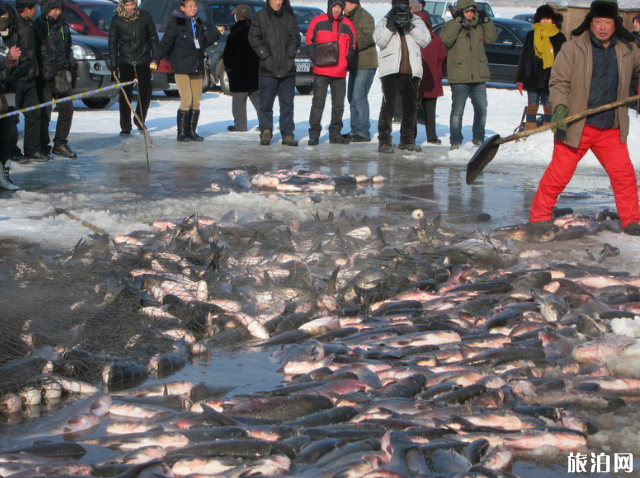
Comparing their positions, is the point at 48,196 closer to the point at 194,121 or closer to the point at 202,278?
the point at 202,278

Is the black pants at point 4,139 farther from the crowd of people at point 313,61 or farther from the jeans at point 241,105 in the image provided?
the jeans at point 241,105

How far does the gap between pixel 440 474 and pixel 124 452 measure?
1417mm

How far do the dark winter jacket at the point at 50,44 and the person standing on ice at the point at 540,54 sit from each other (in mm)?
7308

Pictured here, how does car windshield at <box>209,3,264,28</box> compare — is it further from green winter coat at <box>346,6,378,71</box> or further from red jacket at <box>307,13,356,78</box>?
red jacket at <box>307,13,356,78</box>

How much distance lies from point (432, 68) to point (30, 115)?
683 centimetres

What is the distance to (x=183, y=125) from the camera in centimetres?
1376

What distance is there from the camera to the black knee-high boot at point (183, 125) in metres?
13.7

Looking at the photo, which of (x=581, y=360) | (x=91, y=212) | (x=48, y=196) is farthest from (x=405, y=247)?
(x=48, y=196)

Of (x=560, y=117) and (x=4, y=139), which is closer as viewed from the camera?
(x=560, y=117)

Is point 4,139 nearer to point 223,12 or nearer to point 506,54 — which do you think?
point 223,12

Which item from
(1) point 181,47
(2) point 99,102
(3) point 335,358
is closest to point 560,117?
(3) point 335,358

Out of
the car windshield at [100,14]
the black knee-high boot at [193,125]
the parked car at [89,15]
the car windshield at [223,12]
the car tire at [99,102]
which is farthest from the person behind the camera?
→ the car windshield at [223,12]

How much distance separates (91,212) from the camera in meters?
8.15

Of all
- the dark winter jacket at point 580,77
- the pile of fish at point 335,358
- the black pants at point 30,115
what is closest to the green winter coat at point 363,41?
the black pants at point 30,115
